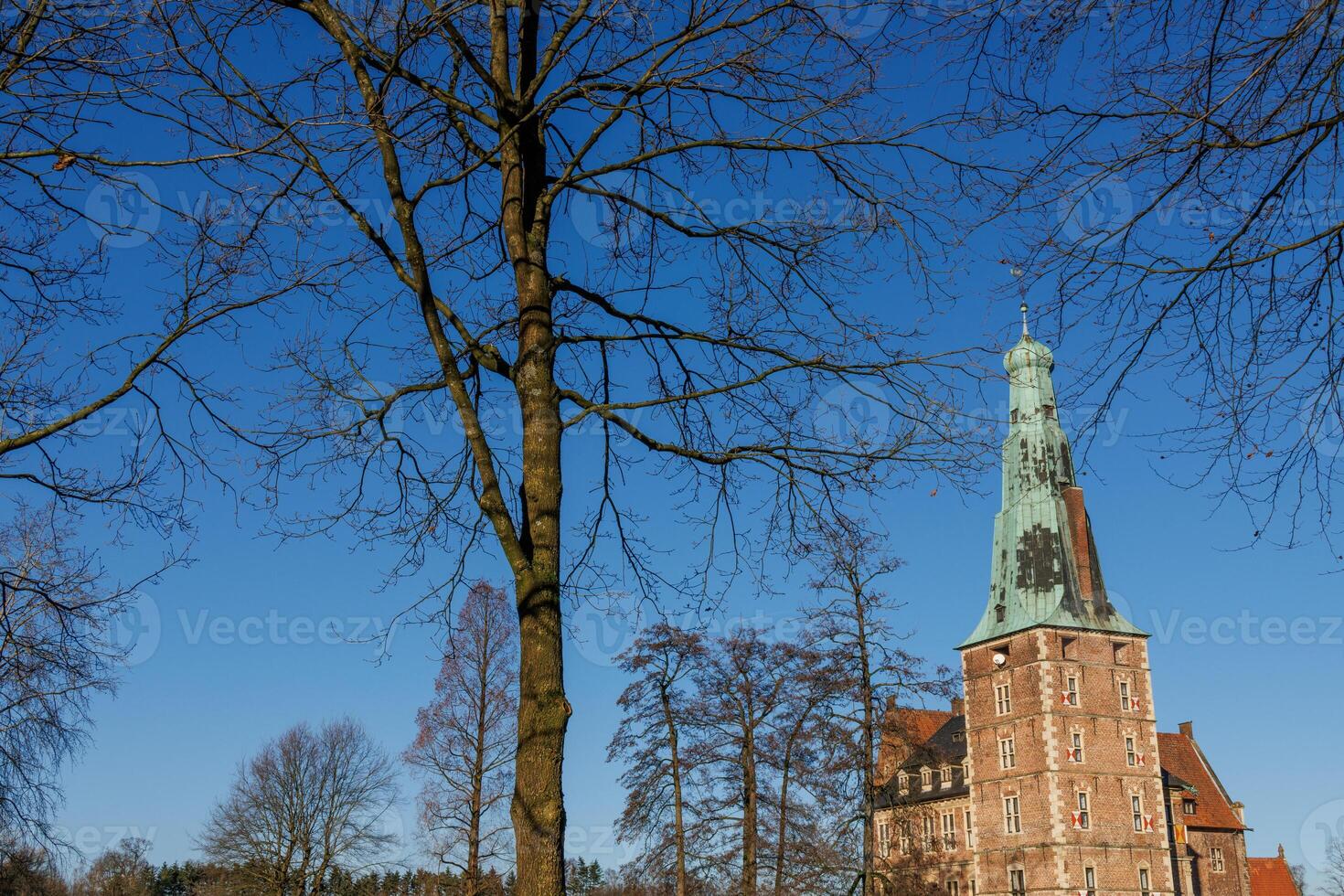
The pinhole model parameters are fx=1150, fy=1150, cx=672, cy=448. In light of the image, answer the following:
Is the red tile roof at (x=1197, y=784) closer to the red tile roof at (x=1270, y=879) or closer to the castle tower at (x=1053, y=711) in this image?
the red tile roof at (x=1270, y=879)

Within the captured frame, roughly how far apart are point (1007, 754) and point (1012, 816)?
2811 mm

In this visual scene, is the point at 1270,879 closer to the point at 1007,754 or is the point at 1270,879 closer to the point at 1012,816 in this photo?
the point at 1012,816

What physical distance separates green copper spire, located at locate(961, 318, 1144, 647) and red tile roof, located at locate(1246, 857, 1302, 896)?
2169 cm

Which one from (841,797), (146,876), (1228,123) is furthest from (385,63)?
(146,876)

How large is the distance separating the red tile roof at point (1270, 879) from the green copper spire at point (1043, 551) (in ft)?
71.2

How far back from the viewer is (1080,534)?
5794 cm

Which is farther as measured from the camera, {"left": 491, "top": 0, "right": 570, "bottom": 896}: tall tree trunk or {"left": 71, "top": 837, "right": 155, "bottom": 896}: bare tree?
{"left": 71, "top": 837, "right": 155, "bottom": 896}: bare tree

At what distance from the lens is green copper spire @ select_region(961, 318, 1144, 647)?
56031mm

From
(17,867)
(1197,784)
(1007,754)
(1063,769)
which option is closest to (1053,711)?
(1063,769)

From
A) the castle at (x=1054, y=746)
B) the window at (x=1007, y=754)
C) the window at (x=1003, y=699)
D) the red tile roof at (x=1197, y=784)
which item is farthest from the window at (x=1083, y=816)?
the red tile roof at (x=1197, y=784)

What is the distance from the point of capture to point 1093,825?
51062mm

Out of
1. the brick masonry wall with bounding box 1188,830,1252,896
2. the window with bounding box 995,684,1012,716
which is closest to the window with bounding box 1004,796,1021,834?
the window with bounding box 995,684,1012,716

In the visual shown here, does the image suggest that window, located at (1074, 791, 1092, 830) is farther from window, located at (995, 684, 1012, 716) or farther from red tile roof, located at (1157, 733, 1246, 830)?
red tile roof, located at (1157, 733, 1246, 830)

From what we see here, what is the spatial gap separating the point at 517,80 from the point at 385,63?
79 cm
